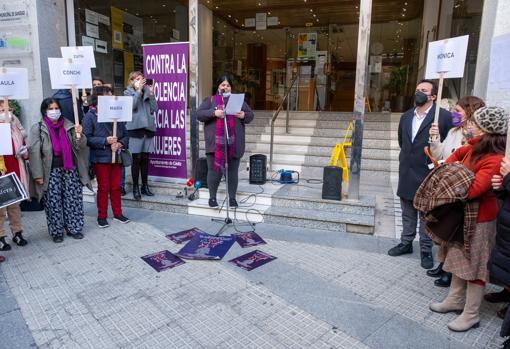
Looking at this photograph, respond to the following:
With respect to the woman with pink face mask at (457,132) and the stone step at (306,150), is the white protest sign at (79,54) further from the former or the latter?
the woman with pink face mask at (457,132)

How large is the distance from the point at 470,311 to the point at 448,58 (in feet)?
6.53

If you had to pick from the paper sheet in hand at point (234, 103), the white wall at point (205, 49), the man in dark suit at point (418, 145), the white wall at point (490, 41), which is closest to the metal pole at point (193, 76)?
the paper sheet in hand at point (234, 103)

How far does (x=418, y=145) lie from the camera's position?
3270mm

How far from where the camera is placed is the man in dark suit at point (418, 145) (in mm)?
3230

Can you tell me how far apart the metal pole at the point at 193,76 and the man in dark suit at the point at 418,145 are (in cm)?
275

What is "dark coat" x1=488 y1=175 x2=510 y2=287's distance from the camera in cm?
199

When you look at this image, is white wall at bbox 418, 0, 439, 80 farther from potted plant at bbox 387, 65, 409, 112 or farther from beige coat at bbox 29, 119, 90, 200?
beige coat at bbox 29, 119, 90, 200

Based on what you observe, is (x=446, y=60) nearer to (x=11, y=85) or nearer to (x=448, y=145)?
(x=448, y=145)

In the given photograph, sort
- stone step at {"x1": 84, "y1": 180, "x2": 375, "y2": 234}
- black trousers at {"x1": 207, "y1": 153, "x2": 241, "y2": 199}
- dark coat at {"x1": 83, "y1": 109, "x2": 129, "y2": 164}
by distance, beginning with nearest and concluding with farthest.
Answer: dark coat at {"x1": 83, "y1": 109, "x2": 129, "y2": 164} → stone step at {"x1": 84, "y1": 180, "x2": 375, "y2": 234} → black trousers at {"x1": 207, "y1": 153, "x2": 241, "y2": 199}

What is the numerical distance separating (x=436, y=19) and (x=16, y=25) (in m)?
8.89

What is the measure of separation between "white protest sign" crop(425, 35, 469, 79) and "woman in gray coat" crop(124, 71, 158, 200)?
130 inches

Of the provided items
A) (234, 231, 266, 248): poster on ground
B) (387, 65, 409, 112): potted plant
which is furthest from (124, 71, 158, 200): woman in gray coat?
(387, 65, 409, 112): potted plant

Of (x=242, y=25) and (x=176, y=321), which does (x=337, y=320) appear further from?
(x=242, y=25)

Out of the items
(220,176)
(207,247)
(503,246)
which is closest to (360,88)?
(220,176)
